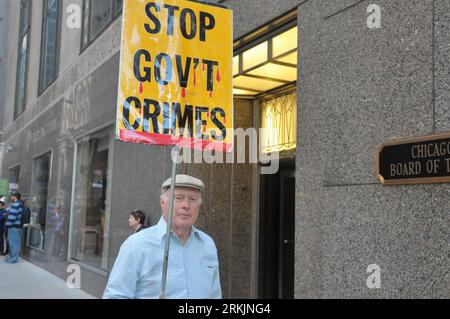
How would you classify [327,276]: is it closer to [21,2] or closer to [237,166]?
[237,166]

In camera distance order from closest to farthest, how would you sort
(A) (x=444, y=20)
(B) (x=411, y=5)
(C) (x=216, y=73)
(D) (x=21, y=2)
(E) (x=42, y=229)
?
(A) (x=444, y=20), (B) (x=411, y=5), (C) (x=216, y=73), (E) (x=42, y=229), (D) (x=21, y=2)

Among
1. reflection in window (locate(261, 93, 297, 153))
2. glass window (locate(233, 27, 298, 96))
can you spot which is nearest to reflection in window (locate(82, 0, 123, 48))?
glass window (locate(233, 27, 298, 96))

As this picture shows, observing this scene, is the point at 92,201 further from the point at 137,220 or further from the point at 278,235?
the point at 278,235

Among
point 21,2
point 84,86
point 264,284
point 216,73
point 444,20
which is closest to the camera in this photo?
point 444,20

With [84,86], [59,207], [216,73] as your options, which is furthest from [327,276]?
[59,207]

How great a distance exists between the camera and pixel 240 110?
7.82 metres

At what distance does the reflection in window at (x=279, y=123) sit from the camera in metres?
7.07

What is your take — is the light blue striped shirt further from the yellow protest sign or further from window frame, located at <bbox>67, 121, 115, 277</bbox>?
window frame, located at <bbox>67, 121, 115, 277</bbox>

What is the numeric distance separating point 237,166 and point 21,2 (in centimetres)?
1752

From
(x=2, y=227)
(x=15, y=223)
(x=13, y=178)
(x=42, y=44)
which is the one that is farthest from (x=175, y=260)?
(x=13, y=178)

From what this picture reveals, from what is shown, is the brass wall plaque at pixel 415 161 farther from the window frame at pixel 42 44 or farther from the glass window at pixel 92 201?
the window frame at pixel 42 44

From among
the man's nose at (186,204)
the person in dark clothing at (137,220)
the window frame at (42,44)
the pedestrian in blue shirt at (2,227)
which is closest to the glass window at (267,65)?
the person in dark clothing at (137,220)

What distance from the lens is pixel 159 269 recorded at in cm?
302

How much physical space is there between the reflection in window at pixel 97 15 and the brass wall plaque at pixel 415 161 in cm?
688
